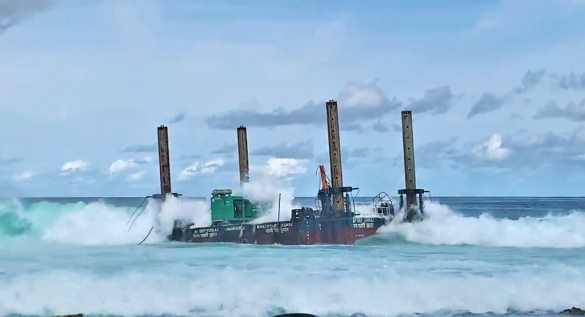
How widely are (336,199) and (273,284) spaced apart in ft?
58.6

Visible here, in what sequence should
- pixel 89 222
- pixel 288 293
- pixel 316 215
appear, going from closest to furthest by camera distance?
pixel 288 293, pixel 316 215, pixel 89 222

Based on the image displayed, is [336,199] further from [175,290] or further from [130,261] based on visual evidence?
[175,290]

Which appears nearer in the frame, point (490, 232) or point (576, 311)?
point (576, 311)

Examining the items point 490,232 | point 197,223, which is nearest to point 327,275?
point 490,232

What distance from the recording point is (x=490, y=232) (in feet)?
123

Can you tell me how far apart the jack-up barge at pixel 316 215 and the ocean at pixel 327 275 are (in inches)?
40.8

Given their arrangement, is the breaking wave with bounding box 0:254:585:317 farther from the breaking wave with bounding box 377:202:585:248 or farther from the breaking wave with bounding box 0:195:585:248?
the breaking wave with bounding box 0:195:585:248

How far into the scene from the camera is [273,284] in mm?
19453

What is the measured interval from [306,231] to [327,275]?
44.7ft

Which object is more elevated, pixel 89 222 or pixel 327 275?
pixel 89 222

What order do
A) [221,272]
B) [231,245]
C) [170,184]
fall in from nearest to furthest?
[221,272]
[231,245]
[170,184]

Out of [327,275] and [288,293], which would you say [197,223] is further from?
[288,293]

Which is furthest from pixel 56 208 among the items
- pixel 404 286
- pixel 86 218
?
pixel 404 286

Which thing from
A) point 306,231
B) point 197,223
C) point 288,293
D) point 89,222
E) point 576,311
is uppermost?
point 89,222
